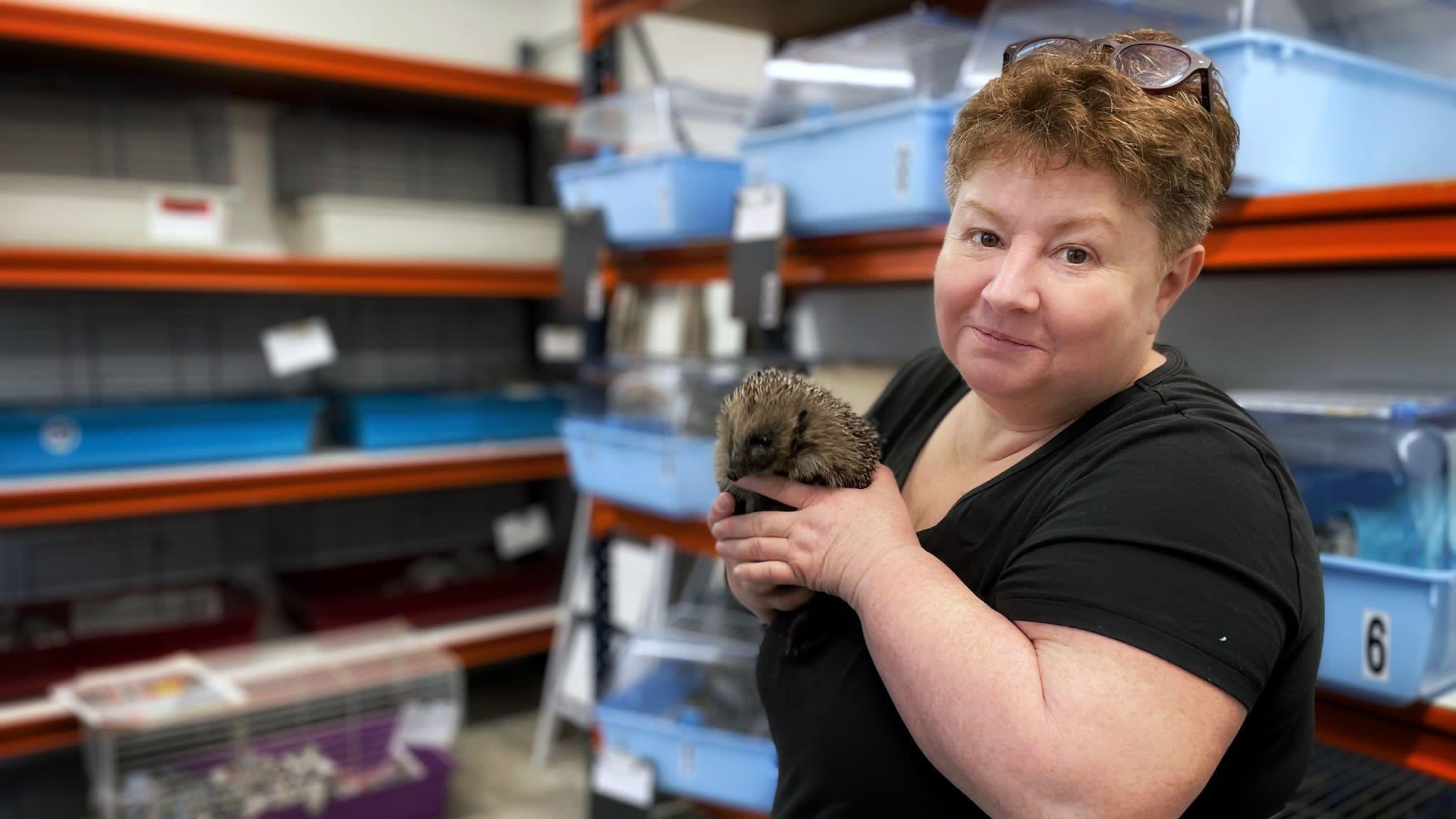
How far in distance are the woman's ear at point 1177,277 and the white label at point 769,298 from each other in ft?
3.77

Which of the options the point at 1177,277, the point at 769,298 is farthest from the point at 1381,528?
the point at 769,298

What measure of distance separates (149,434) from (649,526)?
5.54ft

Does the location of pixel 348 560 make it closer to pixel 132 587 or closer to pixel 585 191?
pixel 132 587

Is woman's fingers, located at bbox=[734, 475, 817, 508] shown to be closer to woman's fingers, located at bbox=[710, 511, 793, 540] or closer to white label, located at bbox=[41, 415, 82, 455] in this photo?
woman's fingers, located at bbox=[710, 511, 793, 540]

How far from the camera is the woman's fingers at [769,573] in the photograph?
2.52 feet

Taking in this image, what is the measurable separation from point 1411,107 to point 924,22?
0.82m

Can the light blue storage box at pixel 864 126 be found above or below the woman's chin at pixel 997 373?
above

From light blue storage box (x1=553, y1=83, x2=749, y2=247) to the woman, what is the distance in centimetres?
137

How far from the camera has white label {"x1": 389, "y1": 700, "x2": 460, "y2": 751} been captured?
9.16 ft

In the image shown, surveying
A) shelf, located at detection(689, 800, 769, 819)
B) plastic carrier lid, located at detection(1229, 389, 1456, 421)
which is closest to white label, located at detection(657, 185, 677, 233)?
plastic carrier lid, located at detection(1229, 389, 1456, 421)

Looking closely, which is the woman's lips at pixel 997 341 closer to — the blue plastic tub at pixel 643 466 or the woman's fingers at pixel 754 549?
the woman's fingers at pixel 754 549

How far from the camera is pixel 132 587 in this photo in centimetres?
330

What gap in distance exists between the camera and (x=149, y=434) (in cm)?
288

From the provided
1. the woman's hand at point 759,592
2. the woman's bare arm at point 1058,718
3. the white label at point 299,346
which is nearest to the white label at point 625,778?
the woman's hand at point 759,592
